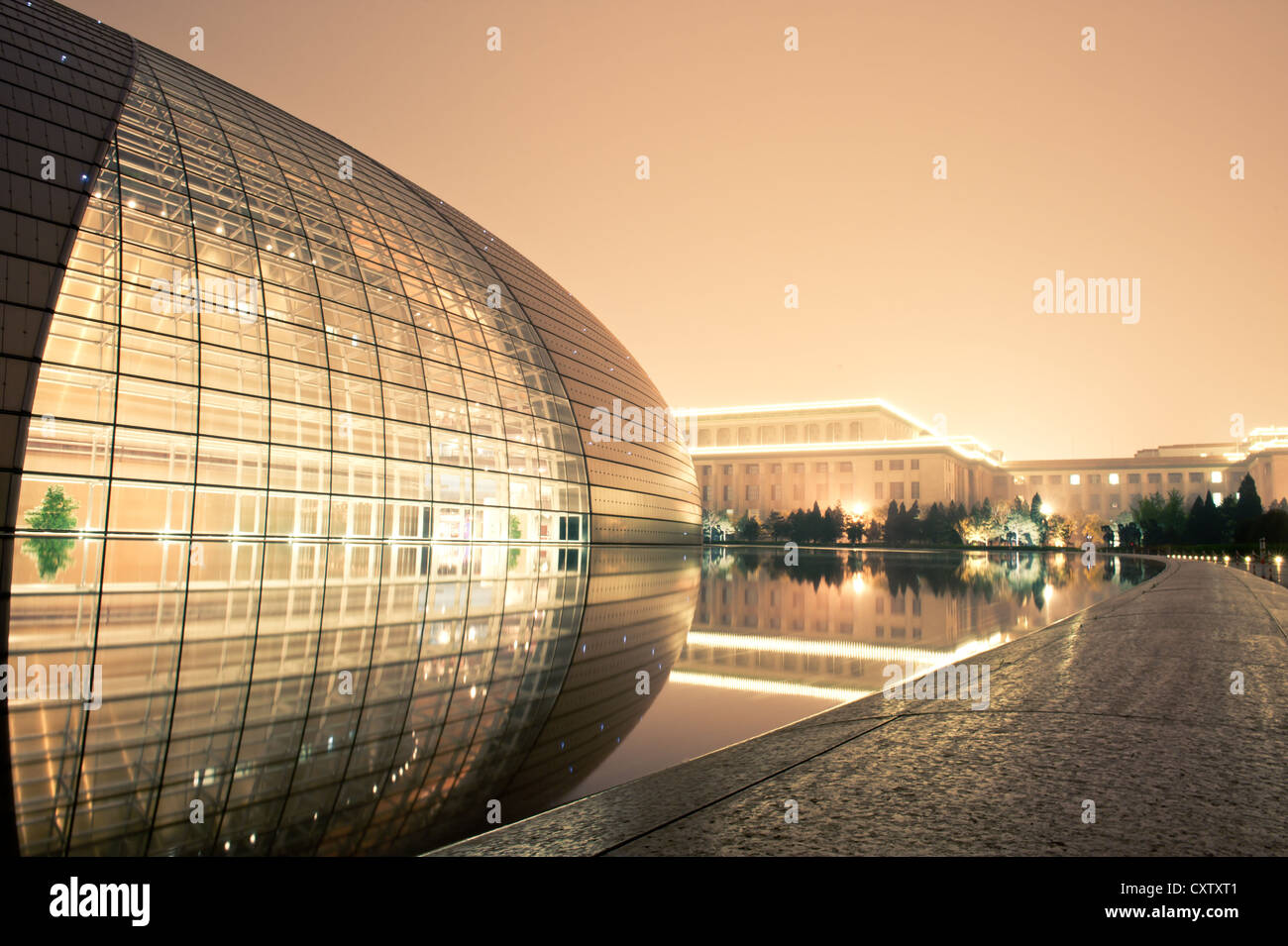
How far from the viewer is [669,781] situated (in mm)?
4234

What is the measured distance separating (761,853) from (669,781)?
1.36 metres

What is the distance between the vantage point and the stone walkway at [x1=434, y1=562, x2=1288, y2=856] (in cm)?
303

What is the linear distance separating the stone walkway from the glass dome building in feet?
7.40

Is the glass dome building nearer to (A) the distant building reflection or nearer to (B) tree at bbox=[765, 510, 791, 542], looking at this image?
(A) the distant building reflection

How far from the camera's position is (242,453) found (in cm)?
2189

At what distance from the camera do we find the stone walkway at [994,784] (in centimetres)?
303

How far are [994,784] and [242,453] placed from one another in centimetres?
2222

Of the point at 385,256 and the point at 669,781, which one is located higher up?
the point at 385,256

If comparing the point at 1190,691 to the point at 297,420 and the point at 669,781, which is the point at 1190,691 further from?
the point at 297,420

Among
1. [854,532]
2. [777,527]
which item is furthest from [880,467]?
[777,527]

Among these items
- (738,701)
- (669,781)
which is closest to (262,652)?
(738,701)

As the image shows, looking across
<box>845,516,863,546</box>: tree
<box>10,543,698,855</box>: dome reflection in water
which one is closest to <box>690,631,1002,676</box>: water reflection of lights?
<box>10,543,698,855</box>: dome reflection in water

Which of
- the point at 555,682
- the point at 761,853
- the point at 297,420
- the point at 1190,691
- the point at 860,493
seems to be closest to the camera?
the point at 761,853

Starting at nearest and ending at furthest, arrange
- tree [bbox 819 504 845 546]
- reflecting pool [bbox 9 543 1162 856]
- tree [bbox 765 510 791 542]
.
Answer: reflecting pool [bbox 9 543 1162 856] → tree [bbox 819 504 845 546] → tree [bbox 765 510 791 542]
